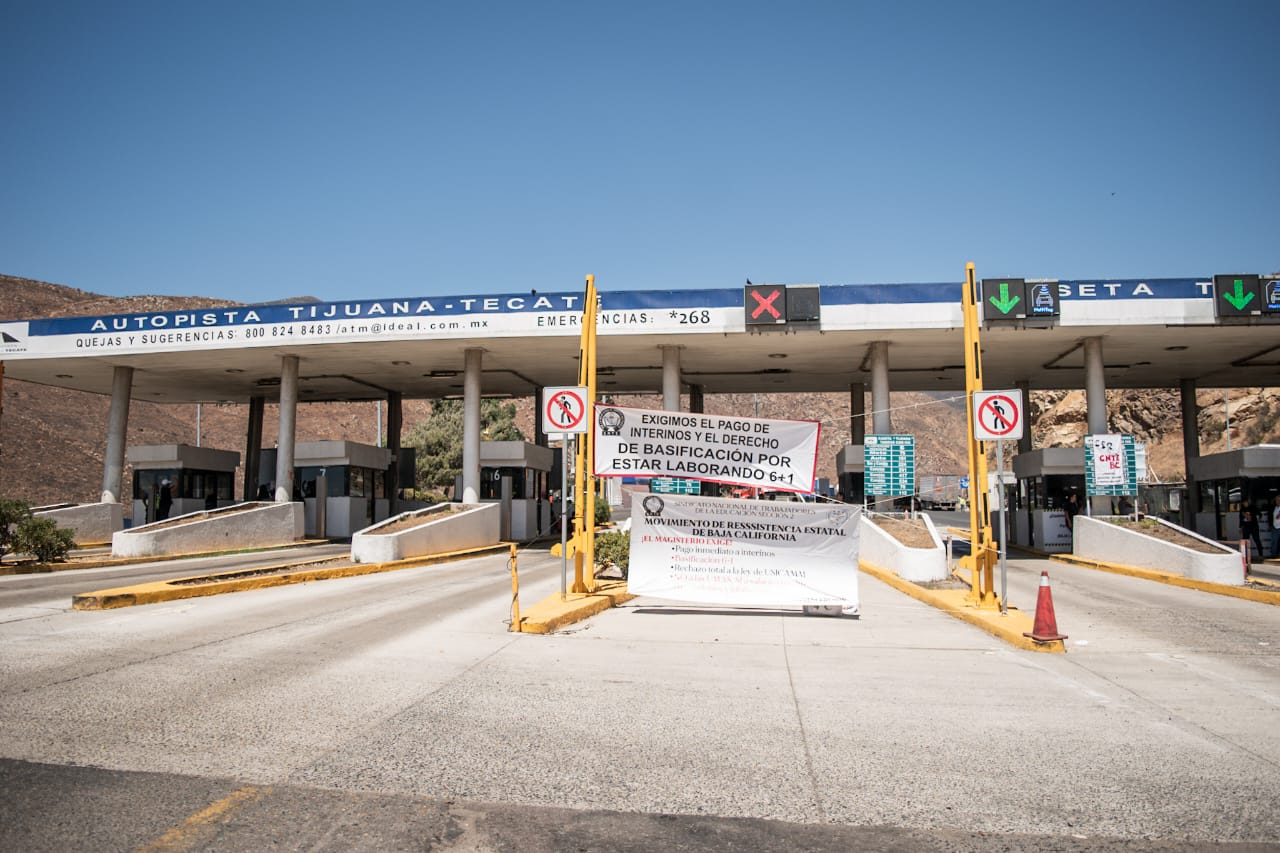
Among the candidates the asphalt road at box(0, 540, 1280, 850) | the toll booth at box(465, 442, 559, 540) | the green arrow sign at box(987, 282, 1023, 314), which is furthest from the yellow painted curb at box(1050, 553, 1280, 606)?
the toll booth at box(465, 442, 559, 540)

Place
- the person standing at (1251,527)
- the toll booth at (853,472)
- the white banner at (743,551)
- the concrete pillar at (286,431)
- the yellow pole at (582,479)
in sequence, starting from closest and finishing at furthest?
the white banner at (743,551) → the yellow pole at (582,479) → the person standing at (1251,527) → the toll booth at (853,472) → the concrete pillar at (286,431)

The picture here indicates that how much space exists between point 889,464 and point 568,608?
17.9 meters

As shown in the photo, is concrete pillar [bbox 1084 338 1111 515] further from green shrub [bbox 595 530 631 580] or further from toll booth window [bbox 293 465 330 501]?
toll booth window [bbox 293 465 330 501]

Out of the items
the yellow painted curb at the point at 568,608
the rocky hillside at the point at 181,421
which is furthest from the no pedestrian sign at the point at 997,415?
the rocky hillside at the point at 181,421

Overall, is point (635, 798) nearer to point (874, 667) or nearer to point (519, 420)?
point (874, 667)

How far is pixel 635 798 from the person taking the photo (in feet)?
15.5

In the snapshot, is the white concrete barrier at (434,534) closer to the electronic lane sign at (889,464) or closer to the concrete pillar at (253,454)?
the electronic lane sign at (889,464)

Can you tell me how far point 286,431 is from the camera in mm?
32031

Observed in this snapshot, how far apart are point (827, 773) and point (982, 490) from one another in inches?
350

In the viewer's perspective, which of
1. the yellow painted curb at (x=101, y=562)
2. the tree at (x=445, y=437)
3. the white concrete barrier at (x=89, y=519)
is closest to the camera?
the yellow painted curb at (x=101, y=562)

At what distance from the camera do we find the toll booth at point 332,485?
31.9m

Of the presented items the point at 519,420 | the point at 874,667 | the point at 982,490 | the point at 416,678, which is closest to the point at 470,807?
the point at 416,678

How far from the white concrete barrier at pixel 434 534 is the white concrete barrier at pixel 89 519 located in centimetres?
1111

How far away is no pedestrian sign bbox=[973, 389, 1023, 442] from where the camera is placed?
11859 mm
